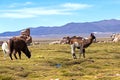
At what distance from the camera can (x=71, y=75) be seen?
30562 mm

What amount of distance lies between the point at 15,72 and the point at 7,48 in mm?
13891

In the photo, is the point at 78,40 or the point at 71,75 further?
the point at 78,40

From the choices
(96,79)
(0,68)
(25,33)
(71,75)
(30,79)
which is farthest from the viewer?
(25,33)

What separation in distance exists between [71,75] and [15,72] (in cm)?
556

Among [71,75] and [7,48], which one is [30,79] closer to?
[71,75]

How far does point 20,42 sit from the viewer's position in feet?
147

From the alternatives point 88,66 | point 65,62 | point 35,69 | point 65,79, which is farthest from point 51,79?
point 65,62

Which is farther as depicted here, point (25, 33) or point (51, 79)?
point (25, 33)

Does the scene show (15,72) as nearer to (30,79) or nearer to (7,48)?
(30,79)

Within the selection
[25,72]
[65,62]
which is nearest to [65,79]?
[25,72]

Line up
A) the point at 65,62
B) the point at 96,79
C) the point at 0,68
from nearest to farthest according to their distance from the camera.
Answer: the point at 96,79
the point at 0,68
the point at 65,62

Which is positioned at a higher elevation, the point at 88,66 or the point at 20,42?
the point at 20,42

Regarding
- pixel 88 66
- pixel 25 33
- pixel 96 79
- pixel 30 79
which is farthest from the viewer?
pixel 25 33

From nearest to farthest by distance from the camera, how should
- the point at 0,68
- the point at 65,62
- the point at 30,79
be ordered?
the point at 30,79 → the point at 0,68 → the point at 65,62
